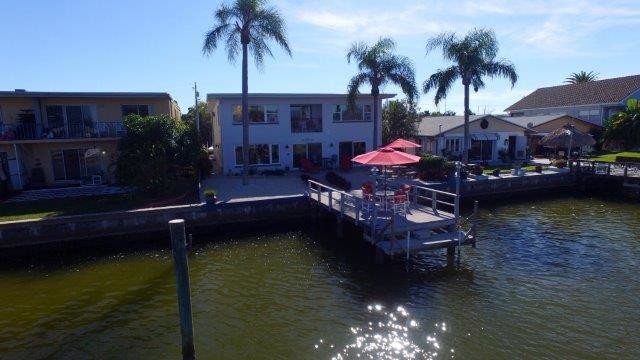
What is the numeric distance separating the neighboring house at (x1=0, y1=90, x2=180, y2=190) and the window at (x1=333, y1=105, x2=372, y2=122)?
12.8m

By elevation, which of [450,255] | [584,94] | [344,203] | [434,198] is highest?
[584,94]

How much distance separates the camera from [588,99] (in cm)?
4975

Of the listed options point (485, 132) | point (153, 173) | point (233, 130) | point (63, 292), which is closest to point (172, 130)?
point (153, 173)

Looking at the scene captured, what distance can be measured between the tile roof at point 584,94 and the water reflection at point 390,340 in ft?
161

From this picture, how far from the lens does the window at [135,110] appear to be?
27047mm

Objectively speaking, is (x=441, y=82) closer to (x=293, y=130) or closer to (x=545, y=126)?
(x=293, y=130)

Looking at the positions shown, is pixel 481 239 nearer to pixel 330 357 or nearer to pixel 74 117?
pixel 330 357

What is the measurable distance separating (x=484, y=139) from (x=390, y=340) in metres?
29.8

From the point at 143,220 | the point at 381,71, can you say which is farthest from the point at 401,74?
the point at 143,220

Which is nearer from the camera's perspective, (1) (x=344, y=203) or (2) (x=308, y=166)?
(1) (x=344, y=203)

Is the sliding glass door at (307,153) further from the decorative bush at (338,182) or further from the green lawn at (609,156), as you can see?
the green lawn at (609,156)

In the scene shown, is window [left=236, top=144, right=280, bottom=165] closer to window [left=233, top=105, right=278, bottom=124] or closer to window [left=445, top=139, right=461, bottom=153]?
window [left=233, top=105, right=278, bottom=124]

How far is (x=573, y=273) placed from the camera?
13.5 metres

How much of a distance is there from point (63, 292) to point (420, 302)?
11.3 metres
